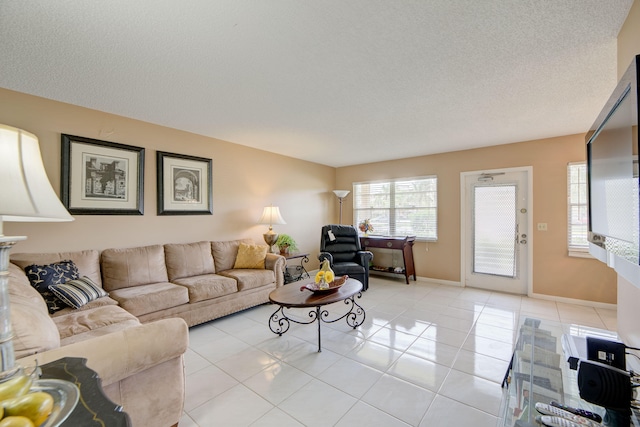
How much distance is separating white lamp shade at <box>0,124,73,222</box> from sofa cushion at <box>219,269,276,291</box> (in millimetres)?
2568

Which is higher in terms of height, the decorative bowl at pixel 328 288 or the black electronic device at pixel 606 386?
the black electronic device at pixel 606 386

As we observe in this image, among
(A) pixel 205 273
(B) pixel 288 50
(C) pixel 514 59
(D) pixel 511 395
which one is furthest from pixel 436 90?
(A) pixel 205 273

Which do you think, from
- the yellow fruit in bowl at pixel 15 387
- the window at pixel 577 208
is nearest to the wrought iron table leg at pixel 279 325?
the yellow fruit in bowl at pixel 15 387

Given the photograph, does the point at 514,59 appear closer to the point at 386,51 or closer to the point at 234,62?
the point at 386,51

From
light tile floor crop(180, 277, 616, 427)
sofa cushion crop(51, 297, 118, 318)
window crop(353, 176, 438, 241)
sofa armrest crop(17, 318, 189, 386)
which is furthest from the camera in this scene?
window crop(353, 176, 438, 241)

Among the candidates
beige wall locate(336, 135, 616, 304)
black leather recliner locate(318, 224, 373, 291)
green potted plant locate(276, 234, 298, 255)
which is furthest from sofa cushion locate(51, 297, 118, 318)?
beige wall locate(336, 135, 616, 304)

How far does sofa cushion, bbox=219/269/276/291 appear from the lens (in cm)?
338

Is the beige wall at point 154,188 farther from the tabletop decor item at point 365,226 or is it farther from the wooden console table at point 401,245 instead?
the wooden console table at point 401,245

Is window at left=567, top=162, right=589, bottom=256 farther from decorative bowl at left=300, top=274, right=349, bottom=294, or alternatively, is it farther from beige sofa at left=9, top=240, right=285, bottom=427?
beige sofa at left=9, top=240, right=285, bottom=427

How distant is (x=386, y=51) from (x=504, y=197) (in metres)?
3.61

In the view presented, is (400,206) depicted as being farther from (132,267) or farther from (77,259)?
(77,259)

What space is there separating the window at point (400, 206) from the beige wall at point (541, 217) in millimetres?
179

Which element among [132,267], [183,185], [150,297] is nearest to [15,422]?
[150,297]

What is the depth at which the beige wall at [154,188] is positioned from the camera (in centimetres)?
261
